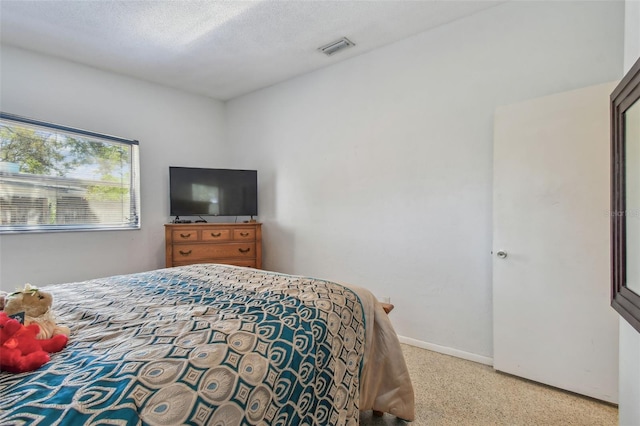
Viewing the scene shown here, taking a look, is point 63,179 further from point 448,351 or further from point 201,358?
point 448,351

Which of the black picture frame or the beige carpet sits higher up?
the black picture frame

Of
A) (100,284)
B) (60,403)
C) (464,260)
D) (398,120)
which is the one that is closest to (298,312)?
(60,403)

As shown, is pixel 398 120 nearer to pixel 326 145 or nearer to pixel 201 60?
pixel 326 145

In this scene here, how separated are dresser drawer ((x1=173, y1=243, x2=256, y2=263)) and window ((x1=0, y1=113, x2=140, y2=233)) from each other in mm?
684

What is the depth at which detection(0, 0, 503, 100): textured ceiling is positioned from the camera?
87.7 inches

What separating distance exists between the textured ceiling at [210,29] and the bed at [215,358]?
196 cm

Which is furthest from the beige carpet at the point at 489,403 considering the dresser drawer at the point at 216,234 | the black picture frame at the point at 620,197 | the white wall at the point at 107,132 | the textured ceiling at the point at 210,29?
the white wall at the point at 107,132

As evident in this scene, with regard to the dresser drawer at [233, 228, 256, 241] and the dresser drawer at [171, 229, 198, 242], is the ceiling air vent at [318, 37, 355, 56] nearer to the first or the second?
the dresser drawer at [233, 228, 256, 241]

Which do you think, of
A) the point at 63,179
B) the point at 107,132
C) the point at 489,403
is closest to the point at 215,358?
the point at 489,403

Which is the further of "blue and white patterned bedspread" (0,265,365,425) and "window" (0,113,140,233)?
"window" (0,113,140,233)

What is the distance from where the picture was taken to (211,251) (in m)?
3.26

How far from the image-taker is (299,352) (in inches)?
41.2

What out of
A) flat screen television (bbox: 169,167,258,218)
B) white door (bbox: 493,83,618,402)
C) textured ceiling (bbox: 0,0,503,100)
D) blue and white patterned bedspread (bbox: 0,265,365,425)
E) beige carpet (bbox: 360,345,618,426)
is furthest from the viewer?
flat screen television (bbox: 169,167,258,218)

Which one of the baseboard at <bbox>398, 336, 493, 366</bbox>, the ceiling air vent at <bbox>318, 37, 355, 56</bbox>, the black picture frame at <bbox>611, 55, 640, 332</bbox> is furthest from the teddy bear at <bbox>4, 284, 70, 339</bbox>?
the ceiling air vent at <bbox>318, 37, 355, 56</bbox>
